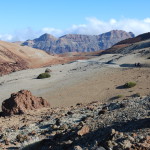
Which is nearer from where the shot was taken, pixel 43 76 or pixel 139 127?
pixel 139 127

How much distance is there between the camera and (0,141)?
15.4 meters

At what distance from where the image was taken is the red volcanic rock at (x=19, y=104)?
74.0ft

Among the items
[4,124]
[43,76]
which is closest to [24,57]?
[43,76]

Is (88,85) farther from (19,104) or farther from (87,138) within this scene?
(87,138)

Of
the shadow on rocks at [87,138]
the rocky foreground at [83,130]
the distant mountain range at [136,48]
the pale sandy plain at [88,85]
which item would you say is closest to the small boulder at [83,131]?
the rocky foreground at [83,130]

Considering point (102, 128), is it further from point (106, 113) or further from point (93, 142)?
point (106, 113)

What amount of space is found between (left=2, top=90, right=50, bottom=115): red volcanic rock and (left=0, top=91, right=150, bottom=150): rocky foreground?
1.64 metres

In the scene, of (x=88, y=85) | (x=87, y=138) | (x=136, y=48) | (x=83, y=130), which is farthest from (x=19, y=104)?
(x=136, y=48)

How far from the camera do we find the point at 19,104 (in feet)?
74.8

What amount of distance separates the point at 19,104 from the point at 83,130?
1036 centimetres

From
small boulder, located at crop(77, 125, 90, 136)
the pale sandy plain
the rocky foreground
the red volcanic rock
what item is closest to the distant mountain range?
the pale sandy plain

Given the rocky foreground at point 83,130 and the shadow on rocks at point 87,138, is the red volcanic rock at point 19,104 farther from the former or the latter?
the shadow on rocks at point 87,138

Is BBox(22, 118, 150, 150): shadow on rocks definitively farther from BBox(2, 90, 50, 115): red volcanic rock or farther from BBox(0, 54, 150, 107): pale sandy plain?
BBox(0, 54, 150, 107): pale sandy plain

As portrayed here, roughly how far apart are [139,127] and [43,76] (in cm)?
3535
